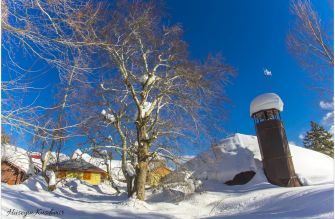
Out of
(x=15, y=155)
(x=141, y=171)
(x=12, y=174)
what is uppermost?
(x=12, y=174)

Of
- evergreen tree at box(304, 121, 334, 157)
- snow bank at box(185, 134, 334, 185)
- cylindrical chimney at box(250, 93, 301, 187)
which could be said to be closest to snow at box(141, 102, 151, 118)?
snow bank at box(185, 134, 334, 185)

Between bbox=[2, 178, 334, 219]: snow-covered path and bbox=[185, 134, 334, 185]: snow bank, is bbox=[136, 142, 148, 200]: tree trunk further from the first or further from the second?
bbox=[185, 134, 334, 185]: snow bank

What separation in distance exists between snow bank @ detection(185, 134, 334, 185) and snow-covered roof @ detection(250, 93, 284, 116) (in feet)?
11.4

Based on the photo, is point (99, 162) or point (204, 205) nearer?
point (204, 205)

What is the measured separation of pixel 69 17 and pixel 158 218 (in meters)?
8.04

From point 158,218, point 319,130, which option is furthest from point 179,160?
point 319,130

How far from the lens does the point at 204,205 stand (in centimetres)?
1516

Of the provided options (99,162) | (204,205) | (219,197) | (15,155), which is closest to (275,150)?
(219,197)

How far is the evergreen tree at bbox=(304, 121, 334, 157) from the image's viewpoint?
47037 millimetres

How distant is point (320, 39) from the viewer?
1614 cm

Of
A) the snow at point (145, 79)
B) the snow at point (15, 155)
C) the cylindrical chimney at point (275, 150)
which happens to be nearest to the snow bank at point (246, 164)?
the cylindrical chimney at point (275, 150)

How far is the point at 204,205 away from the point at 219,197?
171 centimetres

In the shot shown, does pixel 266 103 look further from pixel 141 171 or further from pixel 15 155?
pixel 15 155

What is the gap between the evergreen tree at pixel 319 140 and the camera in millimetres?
47037
